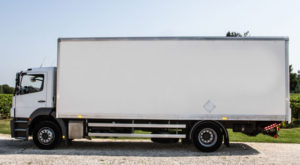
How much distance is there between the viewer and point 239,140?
1143 centimetres

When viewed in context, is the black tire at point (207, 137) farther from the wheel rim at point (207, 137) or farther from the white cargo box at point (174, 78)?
the white cargo box at point (174, 78)

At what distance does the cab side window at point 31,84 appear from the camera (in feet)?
31.3

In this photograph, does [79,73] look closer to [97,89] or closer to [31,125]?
[97,89]

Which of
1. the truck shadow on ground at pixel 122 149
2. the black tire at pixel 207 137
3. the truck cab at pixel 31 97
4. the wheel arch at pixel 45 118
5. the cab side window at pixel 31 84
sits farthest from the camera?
the cab side window at pixel 31 84

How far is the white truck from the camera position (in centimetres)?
875

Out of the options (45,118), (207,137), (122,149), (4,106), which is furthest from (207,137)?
(4,106)

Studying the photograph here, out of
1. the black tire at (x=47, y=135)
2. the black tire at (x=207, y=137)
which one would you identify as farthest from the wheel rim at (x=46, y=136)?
the black tire at (x=207, y=137)

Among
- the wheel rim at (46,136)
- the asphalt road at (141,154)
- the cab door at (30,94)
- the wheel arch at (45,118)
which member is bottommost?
the asphalt road at (141,154)

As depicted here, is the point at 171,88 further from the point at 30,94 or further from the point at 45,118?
the point at 30,94

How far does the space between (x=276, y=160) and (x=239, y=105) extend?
1809mm

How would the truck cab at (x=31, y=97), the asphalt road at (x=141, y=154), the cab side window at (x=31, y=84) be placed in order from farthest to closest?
the cab side window at (x=31, y=84), the truck cab at (x=31, y=97), the asphalt road at (x=141, y=154)

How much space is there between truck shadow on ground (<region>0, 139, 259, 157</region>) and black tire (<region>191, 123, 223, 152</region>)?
0.20 metres

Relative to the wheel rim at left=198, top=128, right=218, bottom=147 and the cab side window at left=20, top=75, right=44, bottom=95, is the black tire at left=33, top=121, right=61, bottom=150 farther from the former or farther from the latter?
the wheel rim at left=198, top=128, right=218, bottom=147

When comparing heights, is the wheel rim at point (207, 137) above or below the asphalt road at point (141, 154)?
above
